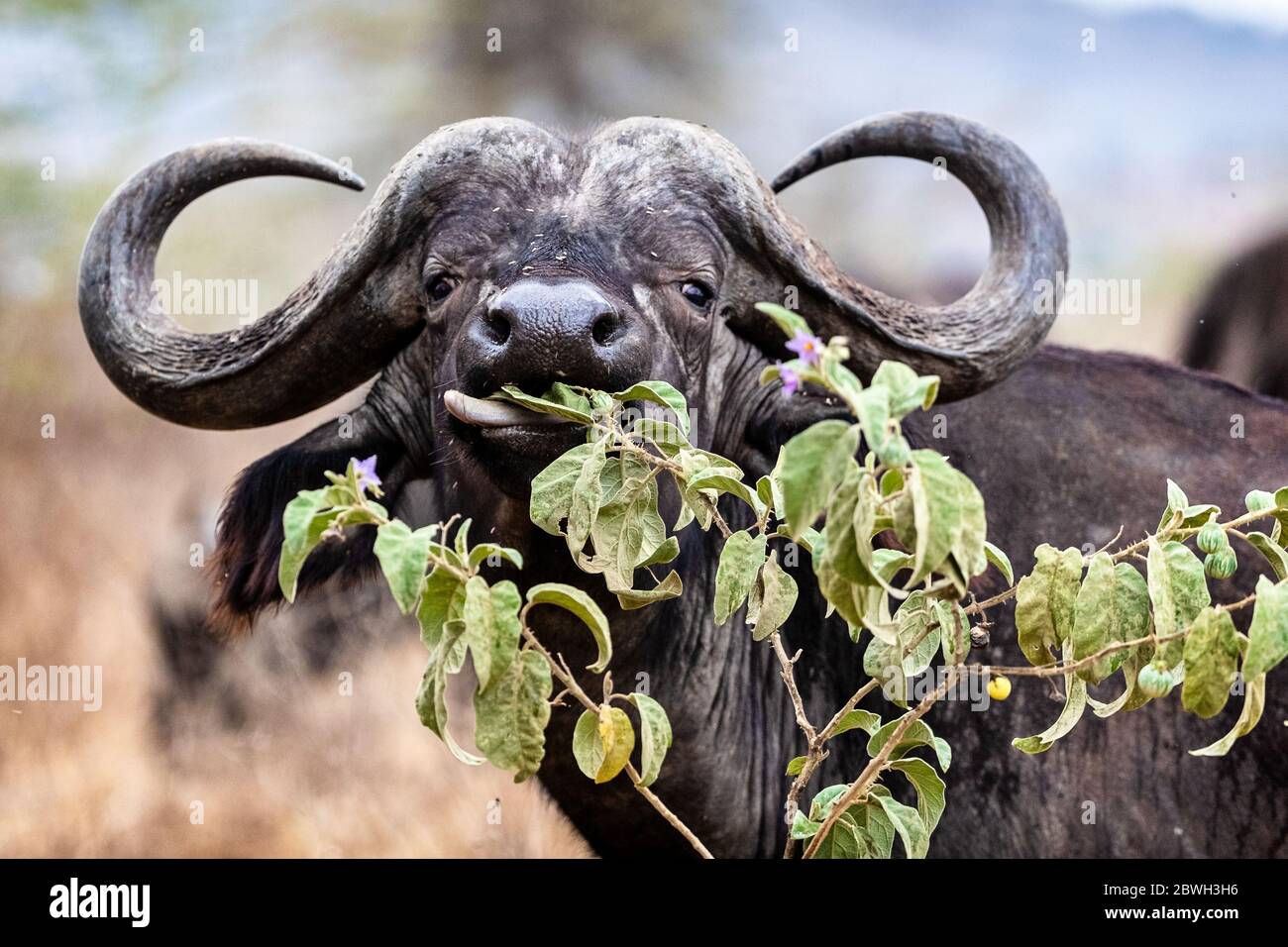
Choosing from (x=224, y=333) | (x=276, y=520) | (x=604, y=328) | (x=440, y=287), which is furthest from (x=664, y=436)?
(x=224, y=333)

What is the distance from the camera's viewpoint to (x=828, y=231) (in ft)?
37.1

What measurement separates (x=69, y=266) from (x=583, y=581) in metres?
Result: 8.66

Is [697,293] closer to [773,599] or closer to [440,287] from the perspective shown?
[440,287]

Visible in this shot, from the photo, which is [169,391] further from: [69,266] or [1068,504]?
[69,266]

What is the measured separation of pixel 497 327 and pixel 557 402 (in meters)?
0.22

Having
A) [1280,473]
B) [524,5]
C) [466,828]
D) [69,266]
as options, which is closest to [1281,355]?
[1280,473]

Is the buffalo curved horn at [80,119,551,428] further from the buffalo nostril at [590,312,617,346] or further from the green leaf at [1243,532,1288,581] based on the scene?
the green leaf at [1243,532,1288,581]

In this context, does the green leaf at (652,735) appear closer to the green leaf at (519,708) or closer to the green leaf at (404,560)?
the green leaf at (519,708)

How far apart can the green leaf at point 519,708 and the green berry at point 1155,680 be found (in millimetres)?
Answer: 1012

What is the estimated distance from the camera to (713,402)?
375cm

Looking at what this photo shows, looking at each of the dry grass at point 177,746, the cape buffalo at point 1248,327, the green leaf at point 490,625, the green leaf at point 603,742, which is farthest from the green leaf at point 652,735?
the cape buffalo at point 1248,327

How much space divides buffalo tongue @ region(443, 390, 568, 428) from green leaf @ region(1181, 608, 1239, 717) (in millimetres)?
1345

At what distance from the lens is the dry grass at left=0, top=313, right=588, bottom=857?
7008mm

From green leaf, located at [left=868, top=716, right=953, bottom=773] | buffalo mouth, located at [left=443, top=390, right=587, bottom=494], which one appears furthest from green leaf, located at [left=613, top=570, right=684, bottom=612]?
green leaf, located at [left=868, top=716, right=953, bottom=773]
